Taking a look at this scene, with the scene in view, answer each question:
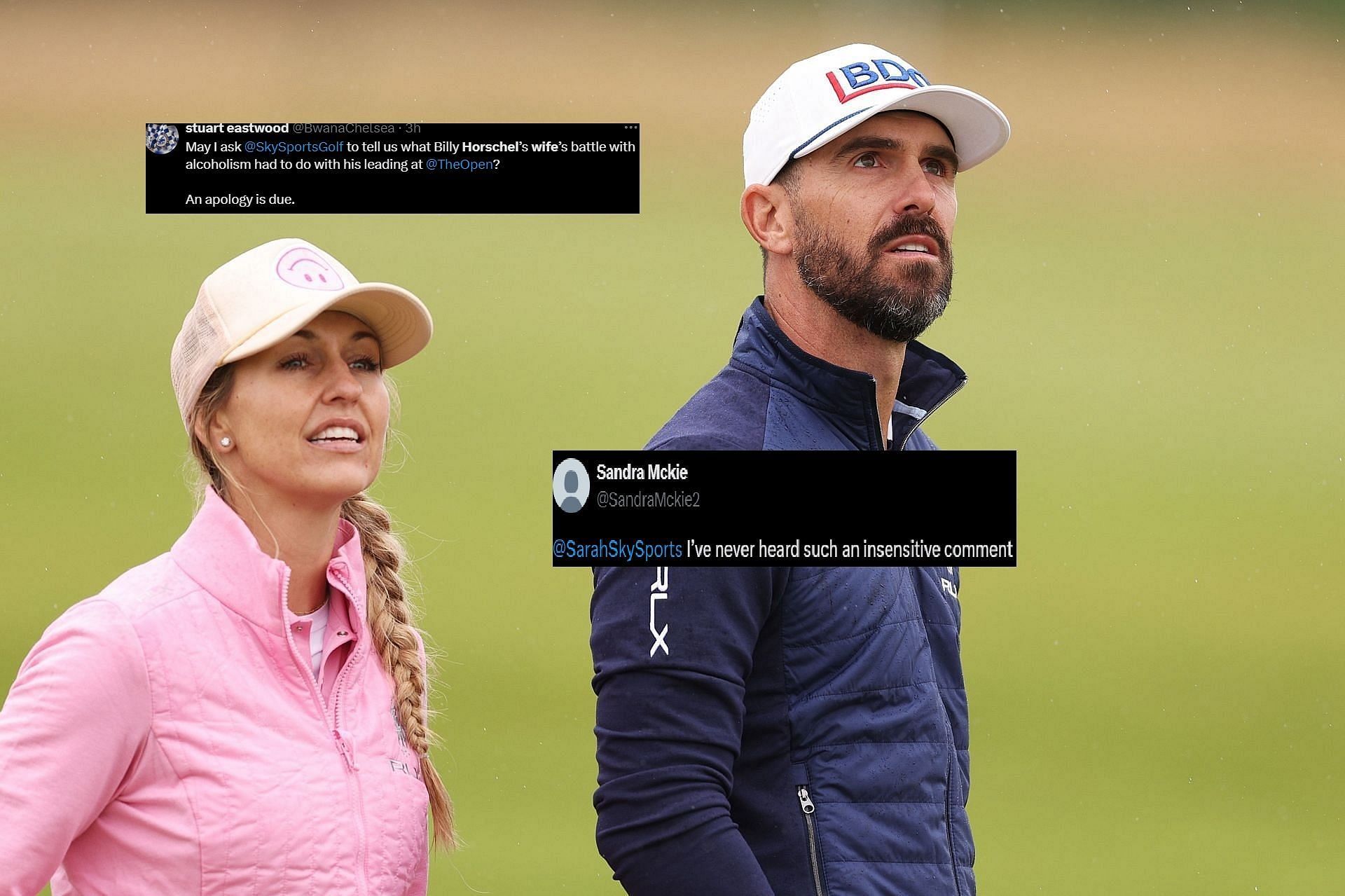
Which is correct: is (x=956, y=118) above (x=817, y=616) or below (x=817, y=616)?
above

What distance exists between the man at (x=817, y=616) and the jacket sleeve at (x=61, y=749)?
55 centimetres

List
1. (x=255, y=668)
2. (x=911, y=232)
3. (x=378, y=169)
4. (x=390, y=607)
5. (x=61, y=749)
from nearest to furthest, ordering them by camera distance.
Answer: (x=61, y=749) < (x=255, y=668) < (x=390, y=607) < (x=911, y=232) < (x=378, y=169)

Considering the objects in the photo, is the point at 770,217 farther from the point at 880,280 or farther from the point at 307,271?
the point at 307,271

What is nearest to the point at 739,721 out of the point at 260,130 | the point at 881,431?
the point at 881,431

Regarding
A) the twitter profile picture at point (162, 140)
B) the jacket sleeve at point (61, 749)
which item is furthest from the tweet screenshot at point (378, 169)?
the jacket sleeve at point (61, 749)

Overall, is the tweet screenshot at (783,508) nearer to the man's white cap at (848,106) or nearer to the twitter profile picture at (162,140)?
the man's white cap at (848,106)

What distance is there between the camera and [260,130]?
2.60m

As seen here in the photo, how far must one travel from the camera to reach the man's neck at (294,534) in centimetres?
192

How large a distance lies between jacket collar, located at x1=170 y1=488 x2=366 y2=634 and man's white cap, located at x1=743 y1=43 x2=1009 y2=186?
0.84m

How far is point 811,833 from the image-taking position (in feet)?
6.44

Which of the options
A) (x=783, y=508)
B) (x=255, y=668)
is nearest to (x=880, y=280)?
(x=783, y=508)

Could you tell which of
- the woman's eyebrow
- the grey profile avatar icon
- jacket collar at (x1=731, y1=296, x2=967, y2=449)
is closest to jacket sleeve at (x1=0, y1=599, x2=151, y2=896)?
the woman's eyebrow

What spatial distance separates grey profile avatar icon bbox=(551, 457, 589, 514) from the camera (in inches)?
90.4

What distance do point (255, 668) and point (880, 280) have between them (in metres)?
0.92
